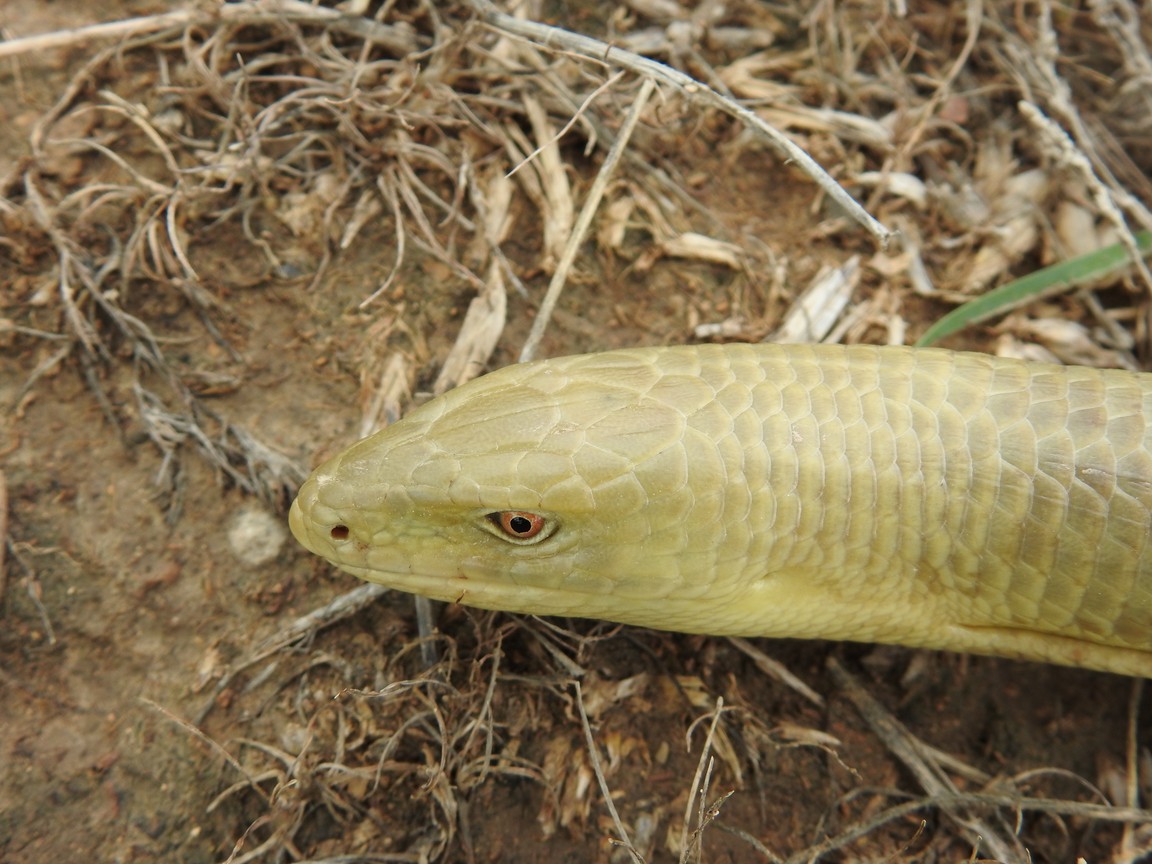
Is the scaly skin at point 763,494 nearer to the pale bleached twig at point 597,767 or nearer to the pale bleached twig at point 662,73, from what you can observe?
the pale bleached twig at point 597,767

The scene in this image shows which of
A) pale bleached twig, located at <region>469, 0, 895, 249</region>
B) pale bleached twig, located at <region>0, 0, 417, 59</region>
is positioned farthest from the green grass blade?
pale bleached twig, located at <region>0, 0, 417, 59</region>

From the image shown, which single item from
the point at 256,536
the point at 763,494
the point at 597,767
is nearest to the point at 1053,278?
the point at 763,494

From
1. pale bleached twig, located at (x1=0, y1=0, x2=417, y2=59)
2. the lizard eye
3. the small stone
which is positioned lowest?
the small stone

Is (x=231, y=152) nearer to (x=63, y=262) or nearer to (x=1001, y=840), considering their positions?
(x=63, y=262)

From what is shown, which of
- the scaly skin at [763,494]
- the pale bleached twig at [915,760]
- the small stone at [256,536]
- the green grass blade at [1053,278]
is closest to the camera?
the scaly skin at [763,494]

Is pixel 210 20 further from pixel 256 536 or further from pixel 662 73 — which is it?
pixel 256 536

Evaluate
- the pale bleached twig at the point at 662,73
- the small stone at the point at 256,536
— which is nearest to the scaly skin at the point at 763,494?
the small stone at the point at 256,536

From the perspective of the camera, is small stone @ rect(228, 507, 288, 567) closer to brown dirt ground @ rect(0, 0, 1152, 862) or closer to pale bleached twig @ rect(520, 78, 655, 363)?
brown dirt ground @ rect(0, 0, 1152, 862)
